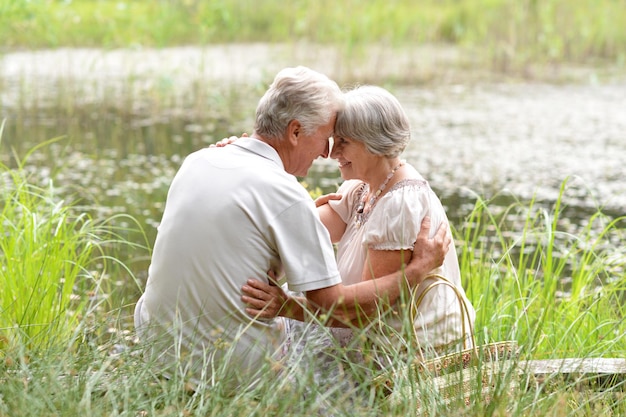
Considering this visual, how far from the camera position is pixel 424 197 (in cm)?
276

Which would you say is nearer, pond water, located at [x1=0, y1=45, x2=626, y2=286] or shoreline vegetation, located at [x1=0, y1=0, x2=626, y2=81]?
pond water, located at [x1=0, y1=45, x2=626, y2=286]

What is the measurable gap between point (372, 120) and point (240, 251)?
0.55 metres

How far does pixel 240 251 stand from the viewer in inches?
98.5

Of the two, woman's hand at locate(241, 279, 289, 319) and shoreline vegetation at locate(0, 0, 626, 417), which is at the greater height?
woman's hand at locate(241, 279, 289, 319)

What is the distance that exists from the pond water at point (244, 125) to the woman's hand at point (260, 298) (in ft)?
10.4

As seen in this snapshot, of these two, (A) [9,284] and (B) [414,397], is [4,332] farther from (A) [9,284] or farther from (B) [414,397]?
(B) [414,397]

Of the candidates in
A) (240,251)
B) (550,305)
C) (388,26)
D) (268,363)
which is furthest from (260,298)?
(388,26)

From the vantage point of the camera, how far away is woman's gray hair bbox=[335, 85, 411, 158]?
8.89 ft

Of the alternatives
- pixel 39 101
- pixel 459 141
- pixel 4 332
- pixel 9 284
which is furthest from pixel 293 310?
pixel 39 101

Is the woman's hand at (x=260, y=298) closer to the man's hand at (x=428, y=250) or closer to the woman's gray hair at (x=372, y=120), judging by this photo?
the man's hand at (x=428, y=250)

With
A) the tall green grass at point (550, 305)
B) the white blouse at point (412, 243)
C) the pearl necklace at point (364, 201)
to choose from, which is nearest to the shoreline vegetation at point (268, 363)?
the tall green grass at point (550, 305)

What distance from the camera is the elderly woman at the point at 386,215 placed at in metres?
2.68

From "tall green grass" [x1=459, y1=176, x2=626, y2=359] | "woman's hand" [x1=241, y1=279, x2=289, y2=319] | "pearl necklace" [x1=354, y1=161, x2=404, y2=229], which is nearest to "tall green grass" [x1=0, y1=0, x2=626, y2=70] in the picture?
"tall green grass" [x1=459, y1=176, x2=626, y2=359]

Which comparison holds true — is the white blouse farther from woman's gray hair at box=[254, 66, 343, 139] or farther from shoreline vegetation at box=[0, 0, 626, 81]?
shoreline vegetation at box=[0, 0, 626, 81]
